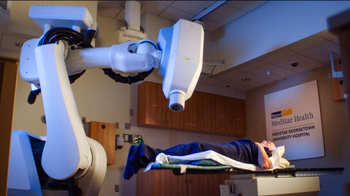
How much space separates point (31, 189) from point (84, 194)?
315 mm

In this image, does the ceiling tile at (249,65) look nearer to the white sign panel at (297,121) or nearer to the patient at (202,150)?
the white sign panel at (297,121)

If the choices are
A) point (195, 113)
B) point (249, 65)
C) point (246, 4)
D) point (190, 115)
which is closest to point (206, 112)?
point (195, 113)

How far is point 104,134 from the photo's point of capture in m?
4.75

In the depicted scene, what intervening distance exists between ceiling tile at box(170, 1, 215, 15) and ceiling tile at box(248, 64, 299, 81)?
142 cm

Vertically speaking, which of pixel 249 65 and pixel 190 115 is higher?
pixel 249 65

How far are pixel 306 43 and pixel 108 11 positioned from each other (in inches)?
119

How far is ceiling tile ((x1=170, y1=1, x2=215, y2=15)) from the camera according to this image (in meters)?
5.01

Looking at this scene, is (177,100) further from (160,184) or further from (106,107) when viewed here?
(106,107)

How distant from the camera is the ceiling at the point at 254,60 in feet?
15.7

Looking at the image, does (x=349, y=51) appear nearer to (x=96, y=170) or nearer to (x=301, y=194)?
(x=96, y=170)

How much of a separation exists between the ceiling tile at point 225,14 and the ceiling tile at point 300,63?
3.32 ft

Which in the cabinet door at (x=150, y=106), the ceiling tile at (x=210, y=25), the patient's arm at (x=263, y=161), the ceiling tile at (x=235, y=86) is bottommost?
the patient's arm at (x=263, y=161)

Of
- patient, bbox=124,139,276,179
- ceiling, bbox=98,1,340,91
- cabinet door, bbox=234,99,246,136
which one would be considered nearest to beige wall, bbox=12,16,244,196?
ceiling, bbox=98,1,340,91

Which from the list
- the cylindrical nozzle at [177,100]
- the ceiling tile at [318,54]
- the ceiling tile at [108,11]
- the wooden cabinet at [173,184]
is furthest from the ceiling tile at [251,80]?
the cylindrical nozzle at [177,100]
